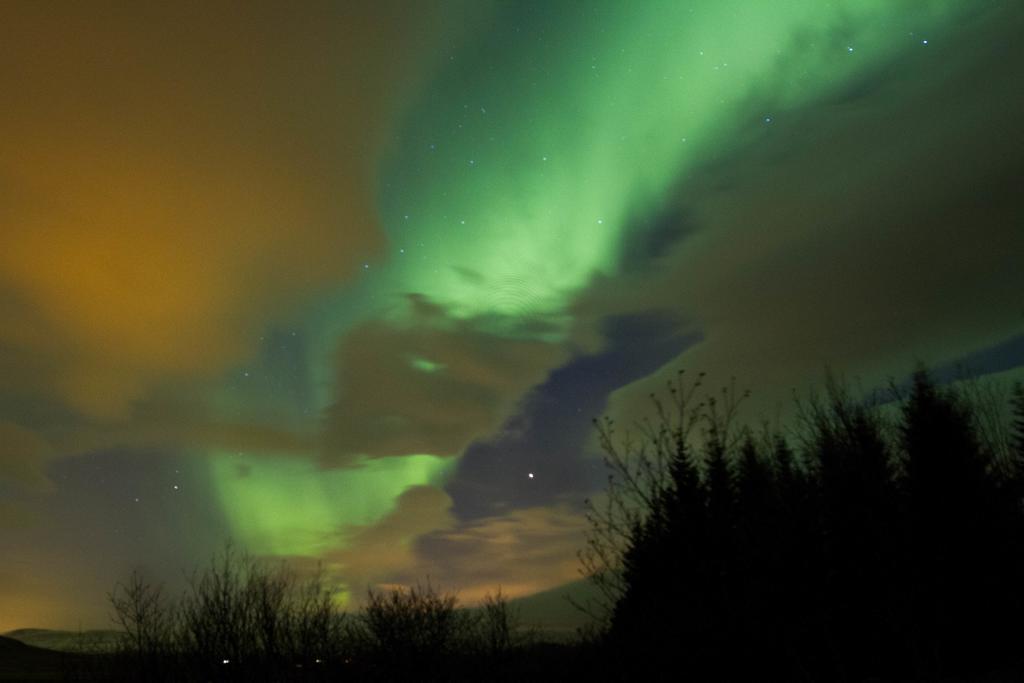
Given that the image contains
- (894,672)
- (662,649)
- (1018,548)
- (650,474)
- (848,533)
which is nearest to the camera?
(650,474)

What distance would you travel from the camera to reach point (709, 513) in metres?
13.0

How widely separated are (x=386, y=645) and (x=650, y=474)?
62.1 ft

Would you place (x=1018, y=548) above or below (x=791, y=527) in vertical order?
below

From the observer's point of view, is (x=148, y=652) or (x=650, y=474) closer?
(x=650, y=474)

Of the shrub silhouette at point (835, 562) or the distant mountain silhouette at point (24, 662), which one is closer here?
the shrub silhouette at point (835, 562)

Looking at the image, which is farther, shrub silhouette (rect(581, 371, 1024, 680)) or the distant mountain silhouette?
the distant mountain silhouette

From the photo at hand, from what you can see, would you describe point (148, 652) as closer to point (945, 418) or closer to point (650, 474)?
point (650, 474)

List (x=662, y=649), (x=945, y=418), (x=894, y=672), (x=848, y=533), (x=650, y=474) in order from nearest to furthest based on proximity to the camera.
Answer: (x=650, y=474) < (x=662, y=649) < (x=894, y=672) < (x=848, y=533) < (x=945, y=418)

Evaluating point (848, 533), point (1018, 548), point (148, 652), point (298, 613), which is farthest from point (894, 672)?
point (148, 652)

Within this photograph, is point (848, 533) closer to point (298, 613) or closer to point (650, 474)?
point (650, 474)

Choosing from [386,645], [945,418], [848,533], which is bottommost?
[386,645]

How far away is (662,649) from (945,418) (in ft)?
89.3

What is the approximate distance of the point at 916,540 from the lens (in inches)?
901

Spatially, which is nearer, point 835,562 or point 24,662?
point 835,562
